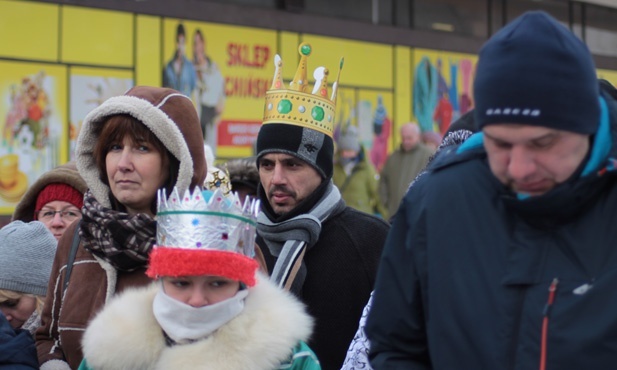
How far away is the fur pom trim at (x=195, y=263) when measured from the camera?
3270 millimetres

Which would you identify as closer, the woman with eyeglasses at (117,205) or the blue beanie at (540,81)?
the blue beanie at (540,81)

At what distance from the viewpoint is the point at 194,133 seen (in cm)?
385

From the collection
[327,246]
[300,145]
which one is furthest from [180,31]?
[327,246]

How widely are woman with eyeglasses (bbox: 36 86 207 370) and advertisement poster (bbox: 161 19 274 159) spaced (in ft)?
40.3

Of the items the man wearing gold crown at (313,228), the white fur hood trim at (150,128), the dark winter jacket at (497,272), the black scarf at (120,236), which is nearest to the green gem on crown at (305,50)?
the man wearing gold crown at (313,228)

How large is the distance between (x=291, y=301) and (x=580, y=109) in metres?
1.46

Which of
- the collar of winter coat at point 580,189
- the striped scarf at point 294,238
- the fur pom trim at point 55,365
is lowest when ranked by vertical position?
the fur pom trim at point 55,365

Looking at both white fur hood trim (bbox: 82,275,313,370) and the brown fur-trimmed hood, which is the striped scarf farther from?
white fur hood trim (bbox: 82,275,313,370)

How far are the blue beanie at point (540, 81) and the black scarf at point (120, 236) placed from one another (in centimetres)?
155

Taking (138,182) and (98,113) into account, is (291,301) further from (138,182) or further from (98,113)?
(98,113)

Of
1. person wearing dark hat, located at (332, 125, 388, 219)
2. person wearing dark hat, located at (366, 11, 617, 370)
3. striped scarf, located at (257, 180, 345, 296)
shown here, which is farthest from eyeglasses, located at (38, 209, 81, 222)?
person wearing dark hat, located at (332, 125, 388, 219)

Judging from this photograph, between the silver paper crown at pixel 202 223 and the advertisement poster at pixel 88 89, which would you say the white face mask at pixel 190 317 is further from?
the advertisement poster at pixel 88 89

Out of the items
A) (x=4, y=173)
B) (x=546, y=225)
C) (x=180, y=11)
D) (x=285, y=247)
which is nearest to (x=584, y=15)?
(x=180, y=11)

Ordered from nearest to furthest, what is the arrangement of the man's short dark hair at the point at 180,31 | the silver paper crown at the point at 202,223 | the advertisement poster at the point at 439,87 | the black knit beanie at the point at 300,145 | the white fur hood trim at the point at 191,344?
the white fur hood trim at the point at 191,344, the silver paper crown at the point at 202,223, the black knit beanie at the point at 300,145, the man's short dark hair at the point at 180,31, the advertisement poster at the point at 439,87
